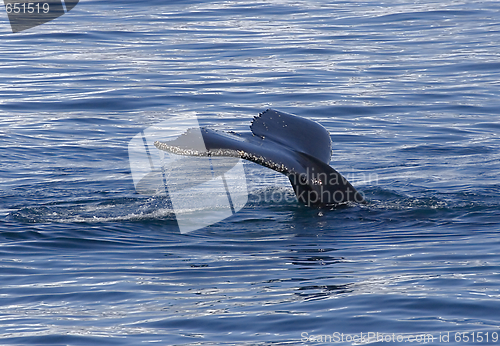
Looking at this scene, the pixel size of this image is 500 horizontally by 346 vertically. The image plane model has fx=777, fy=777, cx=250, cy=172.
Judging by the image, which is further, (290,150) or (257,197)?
(257,197)

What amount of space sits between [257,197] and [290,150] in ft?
6.58

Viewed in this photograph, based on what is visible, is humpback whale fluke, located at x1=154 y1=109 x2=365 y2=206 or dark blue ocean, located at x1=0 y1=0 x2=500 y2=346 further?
humpback whale fluke, located at x1=154 y1=109 x2=365 y2=206

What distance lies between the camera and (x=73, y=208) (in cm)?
845

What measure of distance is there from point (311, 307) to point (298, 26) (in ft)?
59.0

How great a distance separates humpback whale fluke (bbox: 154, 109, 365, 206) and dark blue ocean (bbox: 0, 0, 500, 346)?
257 mm

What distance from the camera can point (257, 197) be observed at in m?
9.05

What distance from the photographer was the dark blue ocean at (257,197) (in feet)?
17.6

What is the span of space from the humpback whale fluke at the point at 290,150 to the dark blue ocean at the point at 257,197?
0.26 meters

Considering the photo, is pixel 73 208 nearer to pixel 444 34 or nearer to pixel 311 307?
pixel 311 307

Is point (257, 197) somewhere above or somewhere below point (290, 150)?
below

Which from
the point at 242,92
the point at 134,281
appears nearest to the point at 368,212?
the point at 134,281

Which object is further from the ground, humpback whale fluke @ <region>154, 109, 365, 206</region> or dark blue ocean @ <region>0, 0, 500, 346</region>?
humpback whale fluke @ <region>154, 109, 365, 206</region>

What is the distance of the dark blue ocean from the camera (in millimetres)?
5379

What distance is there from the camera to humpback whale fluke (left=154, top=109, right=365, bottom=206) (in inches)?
252
